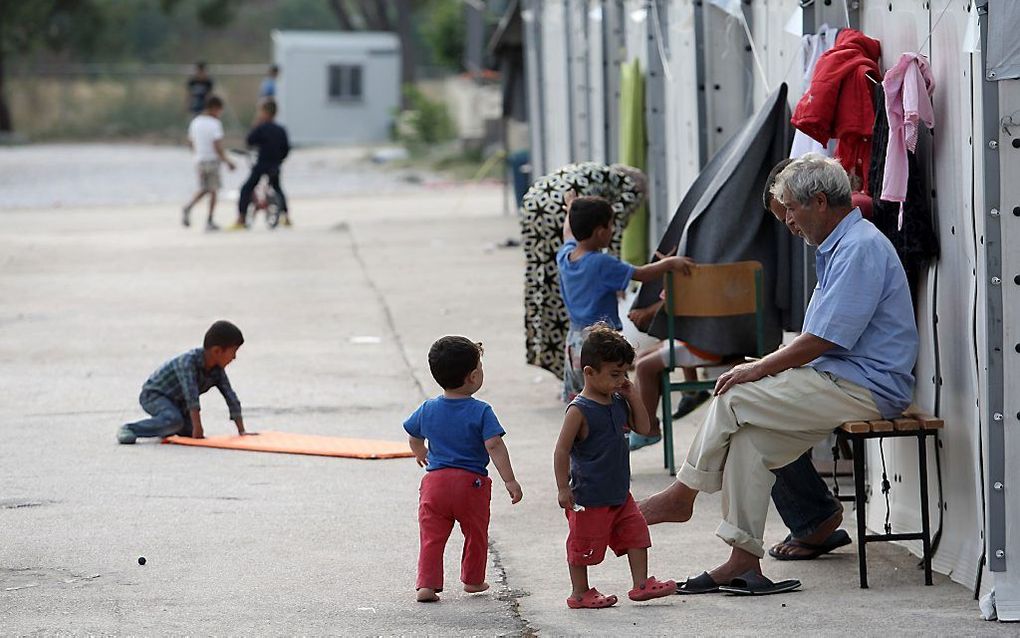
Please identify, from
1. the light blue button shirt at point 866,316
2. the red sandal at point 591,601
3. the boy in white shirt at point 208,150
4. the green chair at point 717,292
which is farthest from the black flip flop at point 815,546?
the boy in white shirt at point 208,150

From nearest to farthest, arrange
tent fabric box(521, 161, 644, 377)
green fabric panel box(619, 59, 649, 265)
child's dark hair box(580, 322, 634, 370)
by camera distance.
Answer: child's dark hair box(580, 322, 634, 370)
tent fabric box(521, 161, 644, 377)
green fabric panel box(619, 59, 649, 265)

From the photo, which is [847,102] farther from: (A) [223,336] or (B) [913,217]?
(A) [223,336]

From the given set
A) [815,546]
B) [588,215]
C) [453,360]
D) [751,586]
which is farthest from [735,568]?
[588,215]

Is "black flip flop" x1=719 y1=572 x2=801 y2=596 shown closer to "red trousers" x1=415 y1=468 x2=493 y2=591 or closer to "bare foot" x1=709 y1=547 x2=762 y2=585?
"bare foot" x1=709 y1=547 x2=762 y2=585

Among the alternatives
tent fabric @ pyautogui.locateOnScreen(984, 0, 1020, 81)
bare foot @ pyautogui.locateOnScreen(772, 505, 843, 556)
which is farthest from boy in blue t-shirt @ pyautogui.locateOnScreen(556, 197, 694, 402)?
tent fabric @ pyautogui.locateOnScreen(984, 0, 1020, 81)

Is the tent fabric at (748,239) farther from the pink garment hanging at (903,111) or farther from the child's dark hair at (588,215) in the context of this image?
the pink garment hanging at (903,111)

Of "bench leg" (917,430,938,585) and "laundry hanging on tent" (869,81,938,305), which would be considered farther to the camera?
"laundry hanging on tent" (869,81,938,305)

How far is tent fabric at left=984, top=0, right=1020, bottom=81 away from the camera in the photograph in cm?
471

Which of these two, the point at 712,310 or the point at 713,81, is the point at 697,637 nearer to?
the point at 712,310

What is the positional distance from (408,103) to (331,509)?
1557 inches

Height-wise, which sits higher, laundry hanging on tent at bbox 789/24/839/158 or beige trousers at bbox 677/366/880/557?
laundry hanging on tent at bbox 789/24/839/158

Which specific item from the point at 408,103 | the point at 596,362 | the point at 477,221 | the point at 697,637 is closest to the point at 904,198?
the point at 596,362

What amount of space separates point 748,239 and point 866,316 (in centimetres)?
190

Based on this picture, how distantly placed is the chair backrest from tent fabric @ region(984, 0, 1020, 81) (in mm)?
2294
